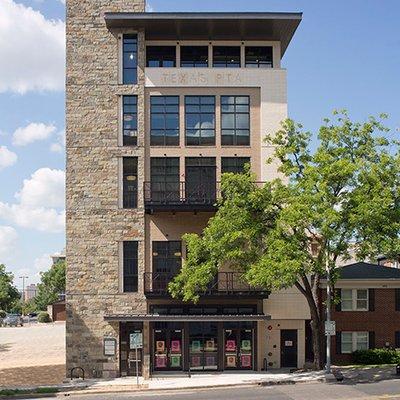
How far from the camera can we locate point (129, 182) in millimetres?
38531

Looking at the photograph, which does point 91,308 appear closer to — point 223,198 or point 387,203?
point 223,198

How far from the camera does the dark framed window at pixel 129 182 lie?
38.4 metres

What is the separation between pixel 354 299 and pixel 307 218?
12.3 metres

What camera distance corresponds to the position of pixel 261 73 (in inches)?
1542

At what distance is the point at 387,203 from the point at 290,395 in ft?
32.5

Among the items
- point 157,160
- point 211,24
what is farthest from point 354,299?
point 211,24

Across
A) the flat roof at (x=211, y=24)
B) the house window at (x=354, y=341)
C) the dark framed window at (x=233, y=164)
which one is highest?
the flat roof at (x=211, y=24)

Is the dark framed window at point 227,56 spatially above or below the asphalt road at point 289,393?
above

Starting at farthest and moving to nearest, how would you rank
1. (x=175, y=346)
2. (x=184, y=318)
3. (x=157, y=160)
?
(x=157, y=160) → (x=175, y=346) → (x=184, y=318)

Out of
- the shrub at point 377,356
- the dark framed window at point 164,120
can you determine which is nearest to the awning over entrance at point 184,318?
the shrub at point 377,356

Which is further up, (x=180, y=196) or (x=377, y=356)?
(x=180, y=196)

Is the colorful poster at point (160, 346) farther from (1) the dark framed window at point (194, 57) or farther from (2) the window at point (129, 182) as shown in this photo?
(1) the dark framed window at point (194, 57)

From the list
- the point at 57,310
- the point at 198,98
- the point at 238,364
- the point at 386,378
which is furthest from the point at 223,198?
the point at 57,310

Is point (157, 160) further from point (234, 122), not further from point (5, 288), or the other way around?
point (5, 288)
